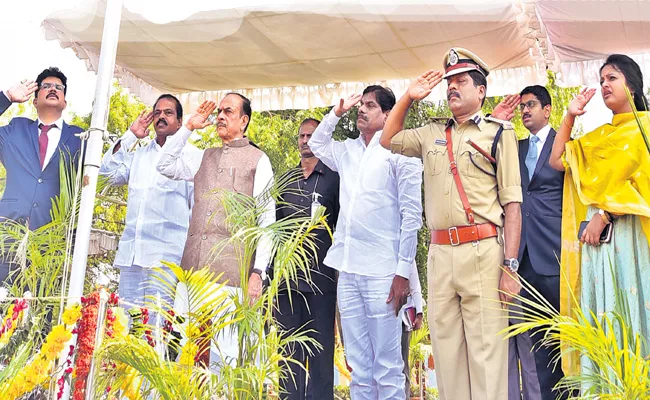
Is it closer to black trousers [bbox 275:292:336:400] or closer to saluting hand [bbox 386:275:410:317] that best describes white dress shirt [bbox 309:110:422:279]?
saluting hand [bbox 386:275:410:317]

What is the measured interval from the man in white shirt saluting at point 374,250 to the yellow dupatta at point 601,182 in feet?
2.89

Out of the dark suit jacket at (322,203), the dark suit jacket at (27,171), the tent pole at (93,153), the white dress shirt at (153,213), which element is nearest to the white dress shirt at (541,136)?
the dark suit jacket at (322,203)

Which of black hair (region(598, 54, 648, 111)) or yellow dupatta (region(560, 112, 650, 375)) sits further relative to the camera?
black hair (region(598, 54, 648, 111))

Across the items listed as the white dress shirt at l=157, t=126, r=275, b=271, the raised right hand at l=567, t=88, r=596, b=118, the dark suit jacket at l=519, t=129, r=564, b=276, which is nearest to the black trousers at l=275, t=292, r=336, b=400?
the white dress shirt at l=157, t=126, r=275, b=271

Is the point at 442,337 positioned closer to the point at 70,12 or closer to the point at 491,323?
the point at 491,323

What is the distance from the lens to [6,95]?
4.65m

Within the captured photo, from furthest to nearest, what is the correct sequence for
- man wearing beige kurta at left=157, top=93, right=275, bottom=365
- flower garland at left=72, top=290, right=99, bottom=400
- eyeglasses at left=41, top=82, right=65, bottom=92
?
eyeglasses at left=41, top=82, right=65, bottom=92, man wearing beige kurta at left=157, top=93, right=275, bottom=365, flower garland at left=72, top=290, right=99, bottom=400

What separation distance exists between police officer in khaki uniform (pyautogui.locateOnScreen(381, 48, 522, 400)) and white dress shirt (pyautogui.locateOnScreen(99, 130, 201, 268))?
1.85 meters

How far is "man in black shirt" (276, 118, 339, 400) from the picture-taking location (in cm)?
462

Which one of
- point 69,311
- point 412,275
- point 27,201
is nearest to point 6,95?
point 27,201

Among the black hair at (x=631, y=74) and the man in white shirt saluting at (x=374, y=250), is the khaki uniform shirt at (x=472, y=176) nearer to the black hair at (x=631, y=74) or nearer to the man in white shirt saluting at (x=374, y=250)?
the man in white shirt saluting at (x=374, y=250)

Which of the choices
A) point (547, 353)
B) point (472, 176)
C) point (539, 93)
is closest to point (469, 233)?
point (472, 176)

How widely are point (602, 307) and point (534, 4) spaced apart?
1.79m

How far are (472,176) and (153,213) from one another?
2269 millimetres
